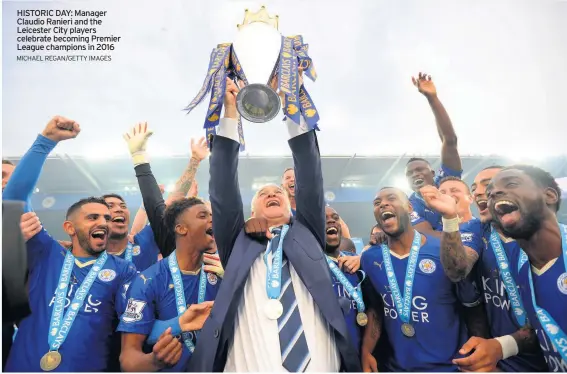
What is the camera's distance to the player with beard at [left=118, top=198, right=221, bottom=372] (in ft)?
6.26

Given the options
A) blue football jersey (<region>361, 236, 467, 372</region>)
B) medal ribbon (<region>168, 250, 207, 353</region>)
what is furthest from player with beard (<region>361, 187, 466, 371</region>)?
medal ribbon (<region>168, 250, 207, 353</region>)

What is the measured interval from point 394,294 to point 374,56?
72.6 inches

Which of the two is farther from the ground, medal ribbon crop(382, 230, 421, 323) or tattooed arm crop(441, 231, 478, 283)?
tattooed arm crop(441, 231, 478, 283)

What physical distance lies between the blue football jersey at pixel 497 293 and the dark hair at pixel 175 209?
1722 millimetres

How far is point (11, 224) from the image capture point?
1165 millimetres

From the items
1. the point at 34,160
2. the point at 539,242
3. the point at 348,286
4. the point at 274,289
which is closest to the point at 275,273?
the point at 274,289

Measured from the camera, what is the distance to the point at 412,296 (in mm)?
2230

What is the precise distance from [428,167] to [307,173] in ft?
5.25

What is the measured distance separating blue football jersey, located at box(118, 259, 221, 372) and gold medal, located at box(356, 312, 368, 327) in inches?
34.2

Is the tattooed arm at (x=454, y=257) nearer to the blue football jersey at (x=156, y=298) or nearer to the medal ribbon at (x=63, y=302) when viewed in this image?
the blue football jersey at (x=156, y=298)

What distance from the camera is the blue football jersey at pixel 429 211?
266 centimetres

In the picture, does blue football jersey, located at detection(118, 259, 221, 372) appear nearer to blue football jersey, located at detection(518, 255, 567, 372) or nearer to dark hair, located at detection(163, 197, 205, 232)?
dark hair, located at detection(163, 197, 205, 232)

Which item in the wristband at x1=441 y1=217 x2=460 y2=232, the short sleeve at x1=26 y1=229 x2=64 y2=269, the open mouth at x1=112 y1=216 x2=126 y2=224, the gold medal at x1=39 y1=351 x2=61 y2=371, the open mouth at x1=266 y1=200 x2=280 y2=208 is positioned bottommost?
the gold medal at x1=39 y1=351 x2=61 y2=371

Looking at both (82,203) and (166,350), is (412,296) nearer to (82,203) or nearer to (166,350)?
(166,350)
